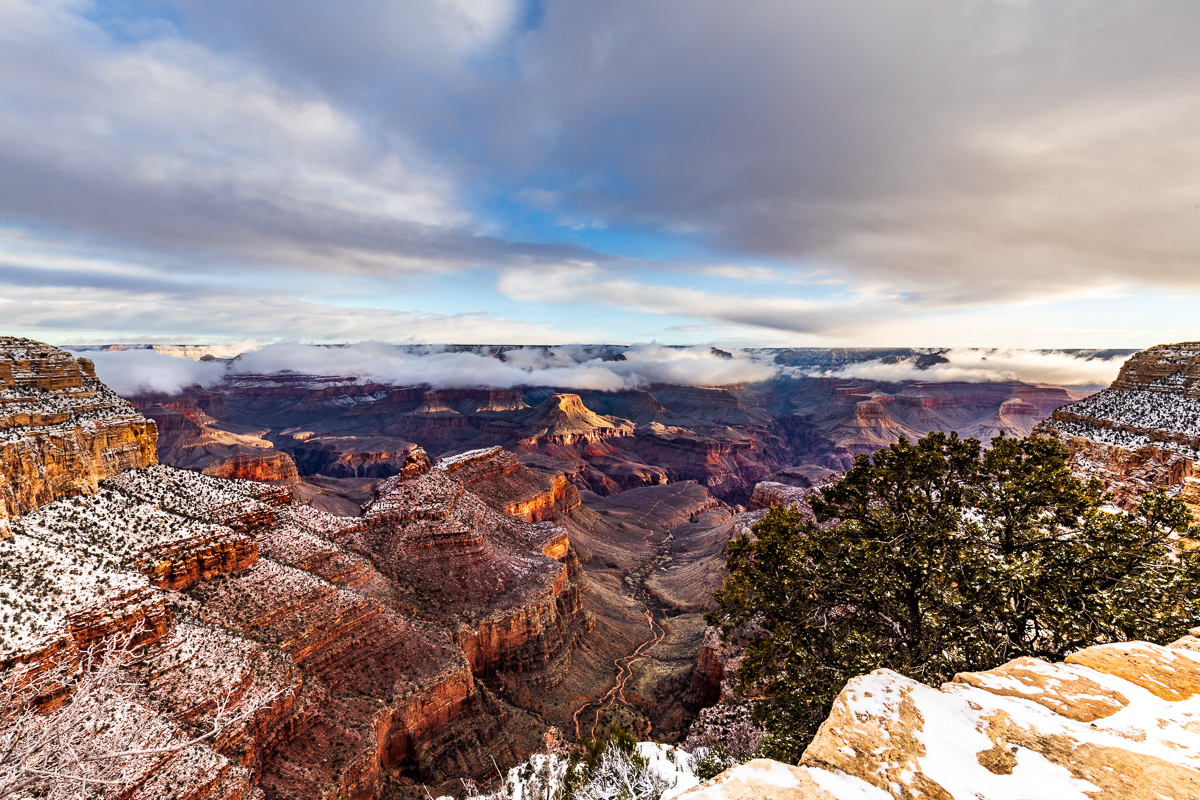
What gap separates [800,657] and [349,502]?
359 feet

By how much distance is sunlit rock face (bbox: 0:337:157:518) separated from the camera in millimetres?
25328

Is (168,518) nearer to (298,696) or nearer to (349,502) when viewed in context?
(298,696)

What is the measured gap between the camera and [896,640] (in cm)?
1324

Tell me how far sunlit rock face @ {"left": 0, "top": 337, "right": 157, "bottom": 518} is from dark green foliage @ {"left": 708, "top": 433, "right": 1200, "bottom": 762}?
36.2 m

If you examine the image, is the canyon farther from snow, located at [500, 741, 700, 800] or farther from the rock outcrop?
snow, located at [500, 741, 700, 800]

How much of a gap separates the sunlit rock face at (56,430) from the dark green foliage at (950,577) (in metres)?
36.2

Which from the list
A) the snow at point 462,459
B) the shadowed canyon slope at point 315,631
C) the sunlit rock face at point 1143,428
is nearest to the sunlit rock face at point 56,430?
the shadowed canyon slope at point 315,631

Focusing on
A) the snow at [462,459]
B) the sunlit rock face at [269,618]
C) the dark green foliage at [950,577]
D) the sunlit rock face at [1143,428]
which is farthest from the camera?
the snow at [462,459]

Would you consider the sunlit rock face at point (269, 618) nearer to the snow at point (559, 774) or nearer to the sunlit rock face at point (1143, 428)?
the snow at point (559, 774)

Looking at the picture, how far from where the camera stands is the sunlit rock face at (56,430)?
25328 millimetres

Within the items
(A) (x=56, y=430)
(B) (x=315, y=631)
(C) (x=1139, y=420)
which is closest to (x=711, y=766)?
(B) (x=315, y=631)

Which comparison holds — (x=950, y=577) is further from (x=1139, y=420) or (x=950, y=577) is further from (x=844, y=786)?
(x=1139, y=420)

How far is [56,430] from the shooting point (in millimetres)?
27797

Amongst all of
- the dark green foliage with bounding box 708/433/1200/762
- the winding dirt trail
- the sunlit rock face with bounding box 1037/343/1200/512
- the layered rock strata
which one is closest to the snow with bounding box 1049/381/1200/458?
the sunlit rock face with bounding box 1037/343/1200/512
